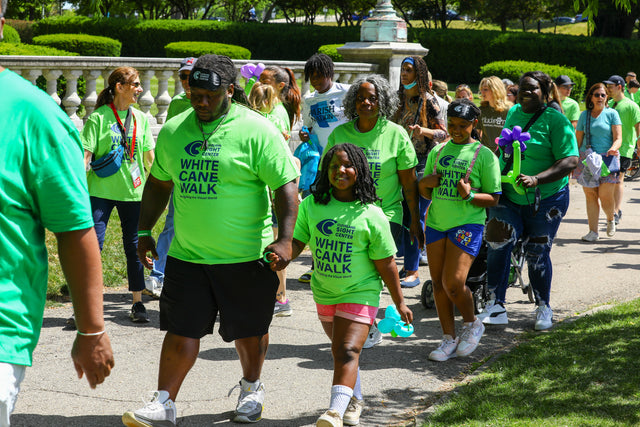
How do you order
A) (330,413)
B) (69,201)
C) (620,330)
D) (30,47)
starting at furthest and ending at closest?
1. (30,47)
2. (620,330)
3. (330,413)
4. (69,201)

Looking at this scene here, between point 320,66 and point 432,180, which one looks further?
point 320,66

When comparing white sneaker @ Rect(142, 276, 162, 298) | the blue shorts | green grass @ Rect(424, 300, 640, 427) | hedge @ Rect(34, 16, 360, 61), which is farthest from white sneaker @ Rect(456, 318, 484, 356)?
hedge @ Rect(34, 16, 360, 61)

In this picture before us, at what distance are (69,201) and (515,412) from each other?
315 centimetres

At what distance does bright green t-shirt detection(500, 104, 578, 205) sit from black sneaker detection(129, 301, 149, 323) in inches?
125

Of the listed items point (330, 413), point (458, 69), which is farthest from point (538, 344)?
point (458, 69)

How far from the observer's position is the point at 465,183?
231 inches

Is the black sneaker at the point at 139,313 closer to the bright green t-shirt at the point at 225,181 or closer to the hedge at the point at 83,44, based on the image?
the bright green t-shirt at the point at 225,181

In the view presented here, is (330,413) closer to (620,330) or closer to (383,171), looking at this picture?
(383,171)

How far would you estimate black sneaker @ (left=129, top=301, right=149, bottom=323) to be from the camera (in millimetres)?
6715

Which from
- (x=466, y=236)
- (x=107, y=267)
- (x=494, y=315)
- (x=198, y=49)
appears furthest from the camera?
(x=198, y=49)

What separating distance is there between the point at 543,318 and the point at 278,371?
8.09ft

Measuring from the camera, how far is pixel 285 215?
171 inches

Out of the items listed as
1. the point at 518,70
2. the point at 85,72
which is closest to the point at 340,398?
the point at 85,72

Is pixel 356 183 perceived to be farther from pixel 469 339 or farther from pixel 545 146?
pixel 545 146
